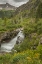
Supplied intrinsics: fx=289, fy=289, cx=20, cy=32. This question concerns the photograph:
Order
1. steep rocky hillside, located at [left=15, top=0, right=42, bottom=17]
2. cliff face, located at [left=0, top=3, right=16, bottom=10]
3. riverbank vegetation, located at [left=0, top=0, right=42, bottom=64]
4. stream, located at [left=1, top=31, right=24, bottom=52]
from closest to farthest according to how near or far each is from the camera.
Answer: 1. riverbank vegetation, located at [left=0, top=0, right=42, bottom=64]
2. stream, located at [left=1, top=31, right=24, bottom=52]
3. steep rocky hillside, located at [left=15, top=0, right=42, bottom=17]
4. cliff face, located at [left=0, top=3, right=16, bottom=10]

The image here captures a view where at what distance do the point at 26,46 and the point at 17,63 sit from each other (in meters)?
15.4

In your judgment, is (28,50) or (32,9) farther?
(32,9)

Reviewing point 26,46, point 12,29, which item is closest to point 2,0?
point 12,29

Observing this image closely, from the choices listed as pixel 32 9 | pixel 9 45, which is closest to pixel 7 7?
pixel 32 9

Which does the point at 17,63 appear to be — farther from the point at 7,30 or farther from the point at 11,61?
the point at 7,30

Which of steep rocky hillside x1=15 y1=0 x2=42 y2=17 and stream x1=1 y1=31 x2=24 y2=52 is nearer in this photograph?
stream x1=1 y1=31 x2=24 y2=52

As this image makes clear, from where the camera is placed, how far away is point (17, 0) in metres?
106

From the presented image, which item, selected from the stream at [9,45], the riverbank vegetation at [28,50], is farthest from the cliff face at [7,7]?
the stream at [9,45]

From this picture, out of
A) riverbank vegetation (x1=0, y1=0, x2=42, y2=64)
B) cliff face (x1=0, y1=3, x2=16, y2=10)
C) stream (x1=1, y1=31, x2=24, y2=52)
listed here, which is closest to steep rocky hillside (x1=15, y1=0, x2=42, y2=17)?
riverbank vegetation (x1=0, y1=0, x2=42, y2=64)

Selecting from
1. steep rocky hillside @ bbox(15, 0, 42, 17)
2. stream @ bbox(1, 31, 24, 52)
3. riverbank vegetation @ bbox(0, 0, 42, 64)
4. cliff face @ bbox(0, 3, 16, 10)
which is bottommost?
cliff face @ bbox(0, 3, 16, 10)

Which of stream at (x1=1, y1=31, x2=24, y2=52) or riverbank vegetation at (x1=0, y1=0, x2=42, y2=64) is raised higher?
riverbank vegetation at (x1=0, y1=0, x2=42, y2=64)

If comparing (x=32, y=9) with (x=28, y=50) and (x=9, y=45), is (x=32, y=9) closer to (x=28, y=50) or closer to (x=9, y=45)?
(x=9, y=45)

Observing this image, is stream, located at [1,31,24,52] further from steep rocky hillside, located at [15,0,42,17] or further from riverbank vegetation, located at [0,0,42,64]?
steep rocky hillside, located at [15,0,42,17]

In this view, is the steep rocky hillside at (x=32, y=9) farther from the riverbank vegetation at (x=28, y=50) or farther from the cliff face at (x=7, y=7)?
the cliff face at (x=7, y=7)
